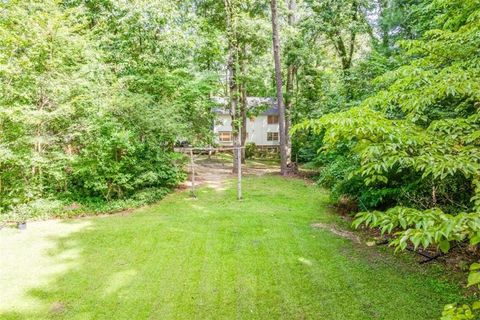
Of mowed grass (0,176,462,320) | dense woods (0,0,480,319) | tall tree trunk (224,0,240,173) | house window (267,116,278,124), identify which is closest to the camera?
dense woods (0,0,480,319)

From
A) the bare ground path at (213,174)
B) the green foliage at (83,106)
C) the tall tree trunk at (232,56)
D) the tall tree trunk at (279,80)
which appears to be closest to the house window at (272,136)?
the bare ground path at (213,174)

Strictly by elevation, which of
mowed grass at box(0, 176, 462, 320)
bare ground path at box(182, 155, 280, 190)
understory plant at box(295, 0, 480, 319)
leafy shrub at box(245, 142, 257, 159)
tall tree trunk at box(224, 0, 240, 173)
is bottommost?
mowed grass at box(0, 176, 462, 320)

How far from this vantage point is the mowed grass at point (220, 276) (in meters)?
4.57

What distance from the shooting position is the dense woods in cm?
329

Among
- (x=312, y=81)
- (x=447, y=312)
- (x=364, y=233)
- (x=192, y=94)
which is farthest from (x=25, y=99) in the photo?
(x=312, y=81)

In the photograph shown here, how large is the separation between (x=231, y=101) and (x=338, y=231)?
9971 millimetres

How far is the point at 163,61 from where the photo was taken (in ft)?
44.1

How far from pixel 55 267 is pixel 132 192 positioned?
5104 mm

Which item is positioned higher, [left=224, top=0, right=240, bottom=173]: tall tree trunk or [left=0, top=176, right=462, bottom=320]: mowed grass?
[left=224, top=0, right=240, bottom=173]: tall tree trunk

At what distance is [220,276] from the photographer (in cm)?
558

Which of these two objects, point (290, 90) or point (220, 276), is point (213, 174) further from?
point (220, 276)

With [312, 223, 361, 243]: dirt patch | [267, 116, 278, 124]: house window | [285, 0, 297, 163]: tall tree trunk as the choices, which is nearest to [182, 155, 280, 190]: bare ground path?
[285, 0, 297, 163]: tall tree trunk

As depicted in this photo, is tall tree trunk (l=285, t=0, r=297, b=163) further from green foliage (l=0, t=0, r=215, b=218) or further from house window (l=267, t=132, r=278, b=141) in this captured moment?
house window (l=267, t=132, r=278, b=141)

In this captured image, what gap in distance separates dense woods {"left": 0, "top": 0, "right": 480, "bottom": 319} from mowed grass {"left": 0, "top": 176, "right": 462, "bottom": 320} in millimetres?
1115
